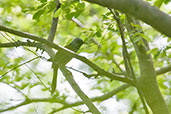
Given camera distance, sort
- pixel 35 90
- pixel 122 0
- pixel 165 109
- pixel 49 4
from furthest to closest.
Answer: pixel 35 90
pixel 165 109
pixel 49 4
pixel 122 0

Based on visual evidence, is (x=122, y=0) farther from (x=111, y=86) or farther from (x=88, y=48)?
(x=111, y=86)

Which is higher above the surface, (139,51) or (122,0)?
(139,51)

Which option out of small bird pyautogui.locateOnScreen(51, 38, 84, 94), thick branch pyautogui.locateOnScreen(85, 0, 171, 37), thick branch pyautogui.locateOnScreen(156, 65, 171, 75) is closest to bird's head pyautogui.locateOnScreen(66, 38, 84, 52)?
small bird pyautogui.locateOnScreen(51, 38, 84, 94)

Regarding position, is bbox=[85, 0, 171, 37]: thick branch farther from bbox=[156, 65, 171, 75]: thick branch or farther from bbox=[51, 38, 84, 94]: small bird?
bbox=[156, 65, 171, 75]: thick branch

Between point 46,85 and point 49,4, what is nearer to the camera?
point 49,4

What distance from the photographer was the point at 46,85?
175 centimetres

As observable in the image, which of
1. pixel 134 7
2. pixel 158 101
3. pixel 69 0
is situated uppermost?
pixel 69 0

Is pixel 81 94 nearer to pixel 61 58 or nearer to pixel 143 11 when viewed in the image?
pixel 61 58

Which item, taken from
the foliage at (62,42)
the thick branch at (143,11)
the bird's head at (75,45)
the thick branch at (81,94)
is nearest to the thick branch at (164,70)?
the foliage at (62,42)

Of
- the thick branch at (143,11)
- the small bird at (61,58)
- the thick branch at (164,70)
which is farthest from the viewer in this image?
the thick branch at (164,70)

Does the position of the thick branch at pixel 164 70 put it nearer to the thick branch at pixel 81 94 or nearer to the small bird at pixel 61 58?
the small bird at pixel 61 58

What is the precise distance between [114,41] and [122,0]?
152cm

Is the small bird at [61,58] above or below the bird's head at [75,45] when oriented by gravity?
below

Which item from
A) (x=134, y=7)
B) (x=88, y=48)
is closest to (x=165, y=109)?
(x=88, y=48)
